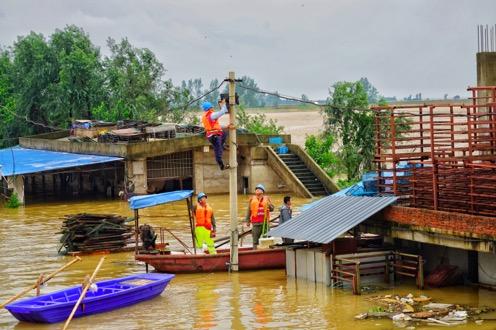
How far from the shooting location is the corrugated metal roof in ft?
59.3

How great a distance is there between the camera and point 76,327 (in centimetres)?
1611

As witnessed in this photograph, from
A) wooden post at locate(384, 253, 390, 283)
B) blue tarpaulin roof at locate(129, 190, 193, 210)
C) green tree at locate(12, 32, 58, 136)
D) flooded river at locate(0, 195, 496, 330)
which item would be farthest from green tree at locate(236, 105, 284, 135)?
wooden post at locate(384, 253, 390, 283)

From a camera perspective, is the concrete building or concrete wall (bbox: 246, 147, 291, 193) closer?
the concrete building

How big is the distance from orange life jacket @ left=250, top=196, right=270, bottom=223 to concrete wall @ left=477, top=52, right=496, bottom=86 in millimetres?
5512

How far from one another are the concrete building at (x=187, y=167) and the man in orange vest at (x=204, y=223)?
15800mm

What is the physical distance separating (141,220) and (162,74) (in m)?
20.8

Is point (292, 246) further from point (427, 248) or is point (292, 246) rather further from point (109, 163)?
point (109, 163)

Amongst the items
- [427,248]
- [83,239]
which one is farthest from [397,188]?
[83,239]

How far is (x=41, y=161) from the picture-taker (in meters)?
39.2

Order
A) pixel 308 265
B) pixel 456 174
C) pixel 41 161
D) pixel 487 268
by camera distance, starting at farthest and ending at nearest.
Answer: pixel 41 161 < pixel 308 265 < pixel 456 174 < pixel 487 268

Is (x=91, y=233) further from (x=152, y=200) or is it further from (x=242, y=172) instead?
(x=242, y=172)

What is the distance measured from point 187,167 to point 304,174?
4.87m

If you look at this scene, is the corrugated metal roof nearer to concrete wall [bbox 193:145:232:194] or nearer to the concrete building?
the concrete building

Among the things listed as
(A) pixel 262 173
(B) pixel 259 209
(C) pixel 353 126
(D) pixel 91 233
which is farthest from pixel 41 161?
(B) pixel 259 209
